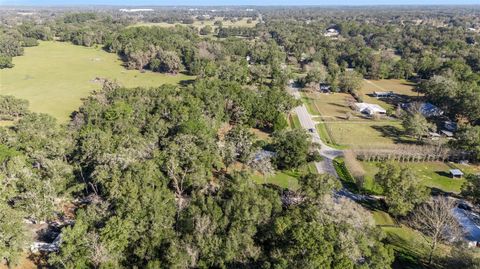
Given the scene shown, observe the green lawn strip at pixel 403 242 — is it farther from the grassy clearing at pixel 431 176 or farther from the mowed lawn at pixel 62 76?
the mowed lawn at pixel 62 76

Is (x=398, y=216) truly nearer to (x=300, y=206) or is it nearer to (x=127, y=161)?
(x=300, y=206)

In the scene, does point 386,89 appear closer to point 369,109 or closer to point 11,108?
point 369,109

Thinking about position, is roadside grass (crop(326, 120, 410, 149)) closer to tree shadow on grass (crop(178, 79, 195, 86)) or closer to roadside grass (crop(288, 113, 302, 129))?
roadside grass (crop(288, 113, 302, 129))

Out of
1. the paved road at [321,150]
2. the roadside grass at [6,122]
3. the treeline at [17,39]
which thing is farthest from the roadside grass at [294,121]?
the treeline at [17,39]

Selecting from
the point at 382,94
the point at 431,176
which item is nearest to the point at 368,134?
the point at 431,176

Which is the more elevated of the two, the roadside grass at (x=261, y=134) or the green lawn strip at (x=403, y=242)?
the roadside grass at (x=261, y=134)

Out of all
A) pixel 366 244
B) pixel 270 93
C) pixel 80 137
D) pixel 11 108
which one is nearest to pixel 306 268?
pixel 366 244
